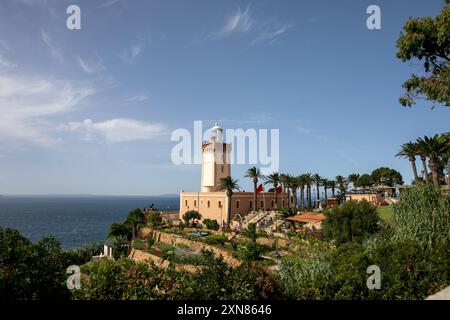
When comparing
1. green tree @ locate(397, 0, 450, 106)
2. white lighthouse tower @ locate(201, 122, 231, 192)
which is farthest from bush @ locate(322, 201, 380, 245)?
white lighthouse tower @ locate(201, 122, 231, 192)

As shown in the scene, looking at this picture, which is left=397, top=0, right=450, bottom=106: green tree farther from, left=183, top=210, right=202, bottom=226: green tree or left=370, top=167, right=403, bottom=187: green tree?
left=370, top=167, right=403, bottom=187: green tree

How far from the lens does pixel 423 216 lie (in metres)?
17.5

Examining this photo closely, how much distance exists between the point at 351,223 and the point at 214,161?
88.3 ft

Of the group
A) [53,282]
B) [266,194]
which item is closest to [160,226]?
[266,194]

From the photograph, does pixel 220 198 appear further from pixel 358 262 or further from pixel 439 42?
pixel 439 42

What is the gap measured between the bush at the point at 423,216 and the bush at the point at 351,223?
260 inches

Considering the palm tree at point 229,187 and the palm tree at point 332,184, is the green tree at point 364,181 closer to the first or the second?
the palm tree at point 332,184

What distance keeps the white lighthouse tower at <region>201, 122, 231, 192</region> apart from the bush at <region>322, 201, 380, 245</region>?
24594mm

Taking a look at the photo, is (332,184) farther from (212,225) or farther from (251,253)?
(251,253)

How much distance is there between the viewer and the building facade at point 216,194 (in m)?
47.3

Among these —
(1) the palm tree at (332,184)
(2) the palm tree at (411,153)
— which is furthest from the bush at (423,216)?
(1) the palm tree at (332,184)

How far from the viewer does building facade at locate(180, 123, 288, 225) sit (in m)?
47.3

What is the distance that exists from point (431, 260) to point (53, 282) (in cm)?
1429

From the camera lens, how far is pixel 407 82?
17.2 meters
